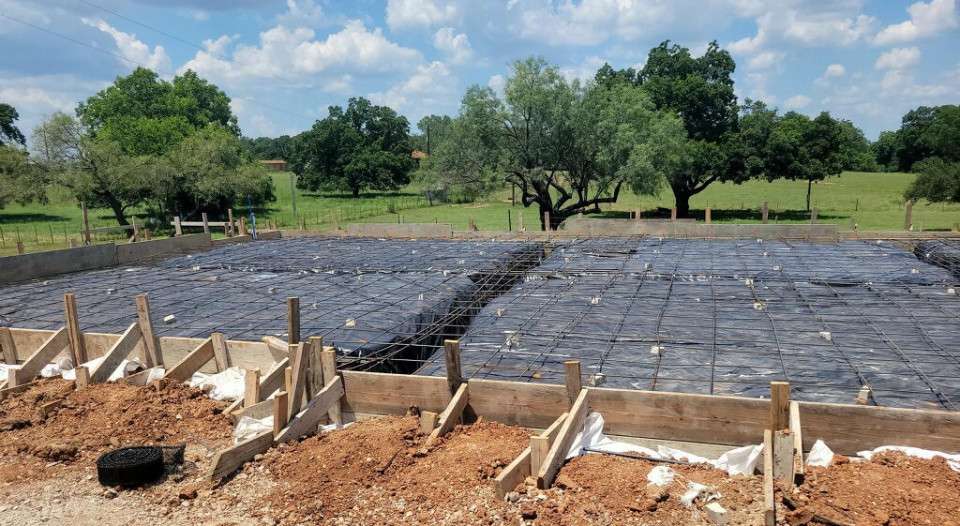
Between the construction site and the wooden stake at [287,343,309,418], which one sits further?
the wooden stake at [287,343,309,418]

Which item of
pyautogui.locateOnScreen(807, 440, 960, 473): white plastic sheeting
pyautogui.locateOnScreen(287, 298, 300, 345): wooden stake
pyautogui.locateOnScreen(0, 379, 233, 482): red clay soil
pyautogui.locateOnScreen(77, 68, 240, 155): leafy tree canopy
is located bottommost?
pyautogui.locateOnScreen(0, 379, 233, 482): red clay soil

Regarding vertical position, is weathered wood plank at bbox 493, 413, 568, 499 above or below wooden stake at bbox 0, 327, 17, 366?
below

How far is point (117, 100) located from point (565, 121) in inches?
1594

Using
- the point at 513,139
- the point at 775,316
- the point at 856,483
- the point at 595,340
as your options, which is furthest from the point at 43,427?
the point at 513,139

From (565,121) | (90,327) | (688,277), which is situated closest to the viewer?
(90,327)

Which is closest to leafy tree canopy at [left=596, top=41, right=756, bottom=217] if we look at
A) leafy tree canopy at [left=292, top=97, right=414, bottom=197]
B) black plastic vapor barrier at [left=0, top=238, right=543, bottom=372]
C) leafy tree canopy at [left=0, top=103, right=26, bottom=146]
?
black plastic vapor barrier at [left=0, top=238, right=543, bottom=372]

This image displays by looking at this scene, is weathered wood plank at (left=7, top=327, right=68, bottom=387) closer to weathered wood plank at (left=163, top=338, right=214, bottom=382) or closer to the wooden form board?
weathered wood plank at (left=163, top=338, right=214, bottom=382)

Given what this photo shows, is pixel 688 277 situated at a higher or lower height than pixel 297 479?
higher

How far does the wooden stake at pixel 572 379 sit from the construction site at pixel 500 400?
5cm

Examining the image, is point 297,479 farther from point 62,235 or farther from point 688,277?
point 62,235

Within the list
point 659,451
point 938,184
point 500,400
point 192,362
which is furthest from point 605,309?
point 938,184

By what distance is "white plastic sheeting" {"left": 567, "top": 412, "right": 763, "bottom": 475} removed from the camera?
188 inches

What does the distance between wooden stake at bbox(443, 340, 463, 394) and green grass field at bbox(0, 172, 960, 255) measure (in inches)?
827

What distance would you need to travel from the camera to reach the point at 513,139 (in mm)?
24016
